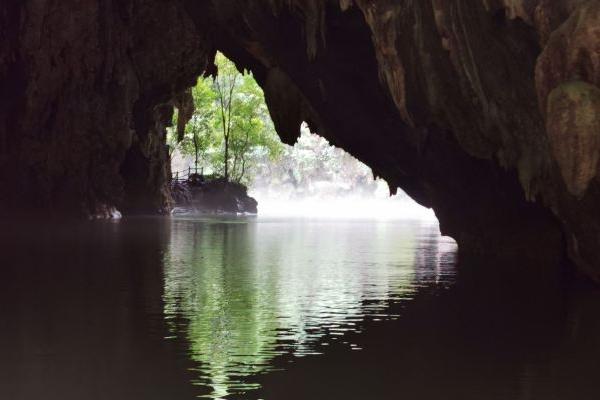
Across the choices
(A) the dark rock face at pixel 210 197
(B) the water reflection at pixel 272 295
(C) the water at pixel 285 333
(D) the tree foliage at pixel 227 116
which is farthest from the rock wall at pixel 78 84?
(D) the tree foliage at pixel 227 116

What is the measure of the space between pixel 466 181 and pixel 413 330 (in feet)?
39.4

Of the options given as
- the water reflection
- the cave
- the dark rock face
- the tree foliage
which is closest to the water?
the water reflection

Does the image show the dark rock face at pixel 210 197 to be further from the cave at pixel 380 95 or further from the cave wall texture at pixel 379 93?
the cave at pixel 380 95

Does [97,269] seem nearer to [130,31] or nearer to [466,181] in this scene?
[466,181]

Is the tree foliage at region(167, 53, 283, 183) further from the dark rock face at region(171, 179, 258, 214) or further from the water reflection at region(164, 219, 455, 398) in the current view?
Result: the water reflection at region(164, 219, 455, 398)

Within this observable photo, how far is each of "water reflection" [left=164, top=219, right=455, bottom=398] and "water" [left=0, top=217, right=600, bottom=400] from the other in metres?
0.04

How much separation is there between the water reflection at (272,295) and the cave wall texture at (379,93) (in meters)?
2.45

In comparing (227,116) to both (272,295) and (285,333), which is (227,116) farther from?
(285,333)

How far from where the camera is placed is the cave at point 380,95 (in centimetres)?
1146

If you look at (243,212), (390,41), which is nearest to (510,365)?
(390,41)

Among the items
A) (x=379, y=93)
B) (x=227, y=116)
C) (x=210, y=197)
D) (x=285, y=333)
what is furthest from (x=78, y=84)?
(x=285, y=333)

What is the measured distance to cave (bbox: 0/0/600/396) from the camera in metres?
11.5

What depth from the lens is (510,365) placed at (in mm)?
7770

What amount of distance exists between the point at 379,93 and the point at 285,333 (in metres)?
12.6
